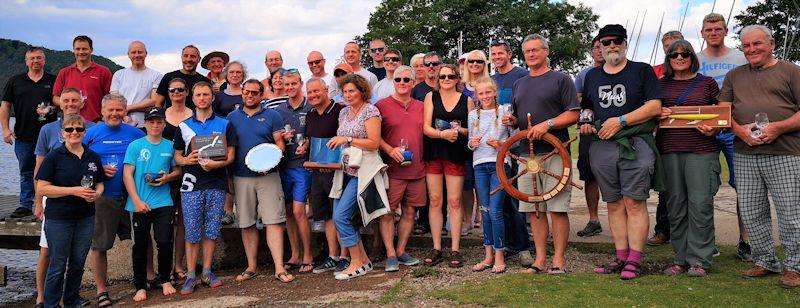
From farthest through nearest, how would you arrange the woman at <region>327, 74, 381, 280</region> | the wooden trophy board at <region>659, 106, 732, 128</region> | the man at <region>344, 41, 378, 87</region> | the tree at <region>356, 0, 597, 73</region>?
the tree at <region>356, 0, 597, 73</region> → the man at <region>344, 41, 378, 87</region> → the woman at <region>327, 74, 381, 280</region> → the wooden trophy board at <region>659, 106, 732, 128</region>

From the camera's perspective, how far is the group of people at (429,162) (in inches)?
232

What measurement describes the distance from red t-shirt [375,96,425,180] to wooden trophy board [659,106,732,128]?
2356mm

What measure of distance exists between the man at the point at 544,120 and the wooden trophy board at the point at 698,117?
844 millimetres

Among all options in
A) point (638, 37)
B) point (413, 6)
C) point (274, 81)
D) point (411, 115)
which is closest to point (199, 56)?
point (274, 81)

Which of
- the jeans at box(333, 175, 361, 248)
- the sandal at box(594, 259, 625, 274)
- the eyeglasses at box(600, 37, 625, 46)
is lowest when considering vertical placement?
the sandal at box(594, 259, 625, 274)

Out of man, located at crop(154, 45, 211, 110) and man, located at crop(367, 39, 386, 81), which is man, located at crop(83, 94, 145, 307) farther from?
man, located at crop(367, 39, 386, 81)

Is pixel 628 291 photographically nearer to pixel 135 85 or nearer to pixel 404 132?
pixel 404 132

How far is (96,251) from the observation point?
22.1ft

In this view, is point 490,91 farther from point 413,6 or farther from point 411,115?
point 413,6

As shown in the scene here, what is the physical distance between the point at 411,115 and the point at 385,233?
1.27m

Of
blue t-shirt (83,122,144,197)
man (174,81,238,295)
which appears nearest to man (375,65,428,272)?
man (174,81,238,295)

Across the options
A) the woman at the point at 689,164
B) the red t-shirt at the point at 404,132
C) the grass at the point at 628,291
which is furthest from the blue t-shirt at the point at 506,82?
the grass at the point at 628,291

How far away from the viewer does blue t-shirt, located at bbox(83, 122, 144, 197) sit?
21.8 ft

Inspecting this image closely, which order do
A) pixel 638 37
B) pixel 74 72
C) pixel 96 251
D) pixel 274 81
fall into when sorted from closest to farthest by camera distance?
1. pixel 96 251
2. pixel 274 81
3. pixel 74 72
4. pixel 638 37
